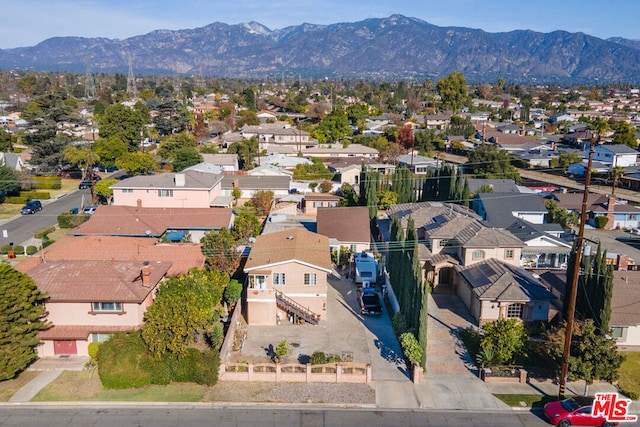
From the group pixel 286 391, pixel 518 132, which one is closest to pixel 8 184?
pixel 286 391

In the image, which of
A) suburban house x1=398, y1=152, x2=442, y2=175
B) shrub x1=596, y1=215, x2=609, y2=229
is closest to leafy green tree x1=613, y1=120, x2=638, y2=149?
suburban house x1=398, y1=152, x2=442, y2=175

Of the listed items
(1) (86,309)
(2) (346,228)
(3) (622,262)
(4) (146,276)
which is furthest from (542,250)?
(1) (86,309)

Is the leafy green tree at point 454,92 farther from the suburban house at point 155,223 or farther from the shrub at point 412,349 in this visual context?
the shrub at point 412,349

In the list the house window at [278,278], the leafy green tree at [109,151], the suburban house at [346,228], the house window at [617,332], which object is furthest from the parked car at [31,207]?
the house window at [617,332]

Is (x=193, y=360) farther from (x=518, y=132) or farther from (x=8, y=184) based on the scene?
(x=518, y=132)

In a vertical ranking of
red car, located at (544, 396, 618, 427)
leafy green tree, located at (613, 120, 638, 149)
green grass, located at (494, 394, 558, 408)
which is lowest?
green grass, located at (494, 394, 558, 408)

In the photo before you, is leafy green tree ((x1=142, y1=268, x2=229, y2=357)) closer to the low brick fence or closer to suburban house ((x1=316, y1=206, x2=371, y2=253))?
the low brick fence
